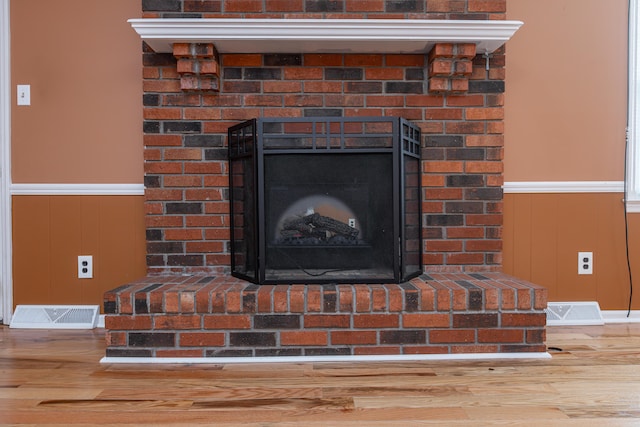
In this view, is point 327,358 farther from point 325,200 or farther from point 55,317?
point 55,317

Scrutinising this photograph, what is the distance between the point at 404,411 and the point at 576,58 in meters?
1.89

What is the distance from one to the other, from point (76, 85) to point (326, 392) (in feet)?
6.07

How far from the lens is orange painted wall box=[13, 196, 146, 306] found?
2.14 meters

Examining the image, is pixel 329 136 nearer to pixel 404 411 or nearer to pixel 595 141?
pixel 404 411

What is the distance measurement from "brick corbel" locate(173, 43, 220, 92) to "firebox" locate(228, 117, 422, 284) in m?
0.24

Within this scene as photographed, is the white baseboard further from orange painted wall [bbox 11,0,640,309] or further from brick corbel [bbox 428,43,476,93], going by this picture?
brick corbel [bbox 428,43,476,93]

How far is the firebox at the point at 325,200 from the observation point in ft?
5.85

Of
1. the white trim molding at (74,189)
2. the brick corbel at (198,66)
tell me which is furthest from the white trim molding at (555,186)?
the white trim molding at (74,189)

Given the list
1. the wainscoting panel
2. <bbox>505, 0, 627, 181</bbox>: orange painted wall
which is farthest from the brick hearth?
<bbox>505, 0, 627, 181</bbox>: orange painted wall

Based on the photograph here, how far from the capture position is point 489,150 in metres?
2.02

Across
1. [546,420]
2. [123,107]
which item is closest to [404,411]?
[546,420]

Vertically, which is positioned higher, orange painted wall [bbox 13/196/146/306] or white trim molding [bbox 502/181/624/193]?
white trim molding [bbox 502/181/624/193]

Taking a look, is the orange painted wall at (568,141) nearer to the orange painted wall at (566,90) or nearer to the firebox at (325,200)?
the orange painted wall at (566,90)

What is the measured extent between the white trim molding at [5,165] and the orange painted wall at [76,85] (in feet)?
0.09
